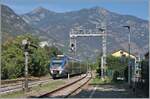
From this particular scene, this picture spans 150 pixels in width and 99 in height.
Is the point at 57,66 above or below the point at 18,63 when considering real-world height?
below

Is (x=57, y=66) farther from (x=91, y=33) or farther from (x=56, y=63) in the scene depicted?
(x=91, y=33)

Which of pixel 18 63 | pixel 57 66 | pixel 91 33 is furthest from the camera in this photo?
pixel 91 33

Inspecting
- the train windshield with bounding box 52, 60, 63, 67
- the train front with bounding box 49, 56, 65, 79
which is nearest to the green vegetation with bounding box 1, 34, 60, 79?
the train windshield with bounding box 52, 60, 63, 67

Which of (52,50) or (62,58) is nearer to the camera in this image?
(62,58)

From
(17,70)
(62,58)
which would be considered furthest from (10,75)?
(62,58)

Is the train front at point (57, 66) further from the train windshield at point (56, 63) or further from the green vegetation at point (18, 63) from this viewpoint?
the green vegetation at point (18, 63)

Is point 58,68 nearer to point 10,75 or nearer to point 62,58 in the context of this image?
point 62,58

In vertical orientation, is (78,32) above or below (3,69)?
above

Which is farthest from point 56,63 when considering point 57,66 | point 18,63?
point 18,63

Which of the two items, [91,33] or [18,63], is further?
[91,33]

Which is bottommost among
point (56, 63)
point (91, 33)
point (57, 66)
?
point (57, 66)

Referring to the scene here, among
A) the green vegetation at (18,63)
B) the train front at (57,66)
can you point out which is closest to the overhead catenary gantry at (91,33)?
the train front at (57,66)

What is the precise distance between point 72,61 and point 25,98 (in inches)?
1920

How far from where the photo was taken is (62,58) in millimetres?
69938
